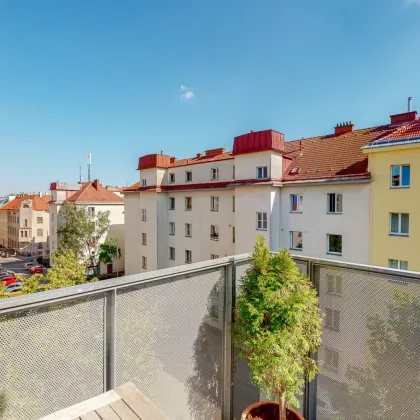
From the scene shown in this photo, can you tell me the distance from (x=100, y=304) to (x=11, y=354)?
0.64m

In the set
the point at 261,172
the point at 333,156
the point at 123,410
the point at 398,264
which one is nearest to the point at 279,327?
the point at 123,410

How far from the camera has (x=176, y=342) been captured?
9.41ft

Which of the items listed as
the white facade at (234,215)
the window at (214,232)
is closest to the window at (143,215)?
the white facade at (234,215)

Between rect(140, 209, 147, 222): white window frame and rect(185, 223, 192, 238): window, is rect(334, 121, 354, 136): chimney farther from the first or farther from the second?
rect(140, 209, 147, 222): white window frame

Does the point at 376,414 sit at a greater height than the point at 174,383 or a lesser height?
lesser

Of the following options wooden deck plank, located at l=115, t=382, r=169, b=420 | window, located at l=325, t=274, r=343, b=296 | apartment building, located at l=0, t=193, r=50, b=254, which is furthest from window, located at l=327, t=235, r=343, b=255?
apartment building, located at l=0, t=193, r=50, b=254

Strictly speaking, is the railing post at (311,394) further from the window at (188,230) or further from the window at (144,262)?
the window at (144,262)

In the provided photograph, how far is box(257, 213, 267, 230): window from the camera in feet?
56.5

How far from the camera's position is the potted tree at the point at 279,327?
3.16m

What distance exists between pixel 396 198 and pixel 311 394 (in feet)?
43.3

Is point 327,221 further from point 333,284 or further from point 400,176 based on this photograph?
point 333,284

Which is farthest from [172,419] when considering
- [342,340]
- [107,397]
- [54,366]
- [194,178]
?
[194,178]

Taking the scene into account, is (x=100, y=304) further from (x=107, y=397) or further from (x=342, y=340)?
(x=342, y=340)

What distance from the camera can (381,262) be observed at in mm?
13961
